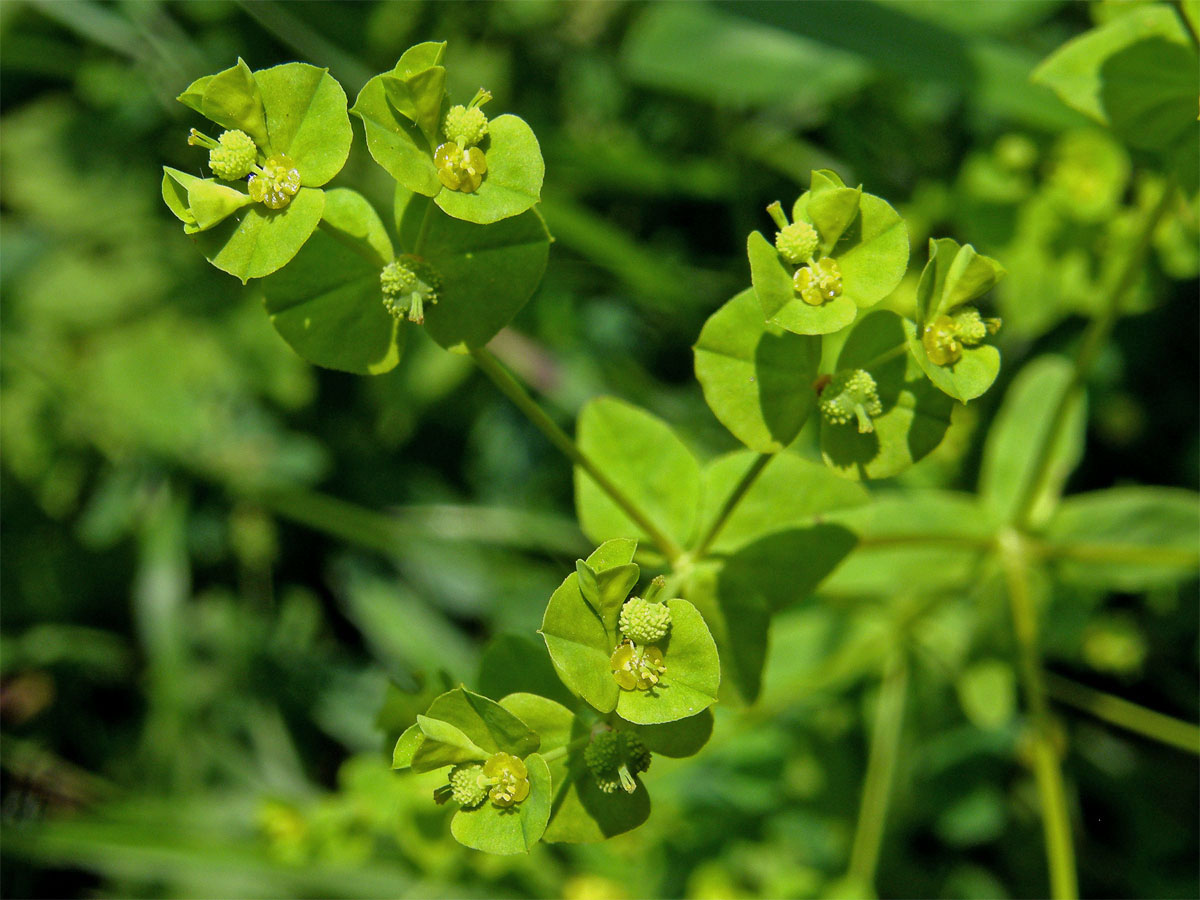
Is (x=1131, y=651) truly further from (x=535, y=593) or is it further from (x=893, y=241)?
(x=893, y=241)

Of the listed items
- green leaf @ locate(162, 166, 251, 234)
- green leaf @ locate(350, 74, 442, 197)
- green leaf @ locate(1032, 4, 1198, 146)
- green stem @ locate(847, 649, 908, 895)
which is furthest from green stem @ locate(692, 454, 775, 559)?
green stem @ locate(847, 649, 908, 895)

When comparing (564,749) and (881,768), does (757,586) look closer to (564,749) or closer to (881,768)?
(564,749)

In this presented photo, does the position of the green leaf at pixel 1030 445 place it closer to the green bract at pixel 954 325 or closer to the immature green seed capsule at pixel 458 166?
the green bract at pixel 954 325

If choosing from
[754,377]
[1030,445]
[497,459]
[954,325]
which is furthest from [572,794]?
[497,459]

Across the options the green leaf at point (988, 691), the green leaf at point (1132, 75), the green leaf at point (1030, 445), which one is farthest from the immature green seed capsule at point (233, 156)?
the green leaf at point (988, 691)

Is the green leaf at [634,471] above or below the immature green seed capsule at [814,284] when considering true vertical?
below

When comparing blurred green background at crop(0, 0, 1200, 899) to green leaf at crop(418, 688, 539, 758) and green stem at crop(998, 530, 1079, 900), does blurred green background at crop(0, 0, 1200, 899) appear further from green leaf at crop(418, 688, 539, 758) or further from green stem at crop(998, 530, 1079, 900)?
green leaf at crop(418, 688, 539, 758)

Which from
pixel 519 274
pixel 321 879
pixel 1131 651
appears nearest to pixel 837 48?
pixel 519 274
